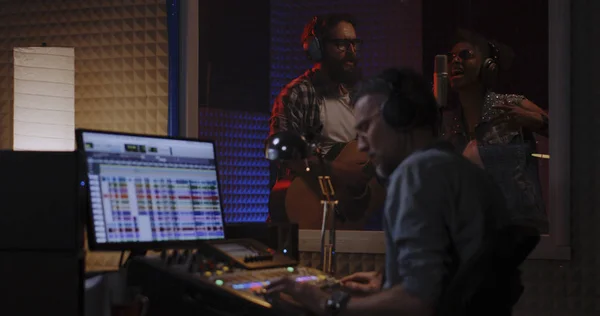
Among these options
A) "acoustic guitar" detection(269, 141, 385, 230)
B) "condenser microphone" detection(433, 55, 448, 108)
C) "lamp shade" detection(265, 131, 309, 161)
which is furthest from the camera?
"acoustic guitar" detection(269, 141, 385, 230)

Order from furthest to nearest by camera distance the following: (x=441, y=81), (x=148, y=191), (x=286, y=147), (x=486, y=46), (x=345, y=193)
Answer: (x=345, y=193)
(x=486, y=46)
(x=441, y=81)
(x=286, y=147)
(x=148, y=191)

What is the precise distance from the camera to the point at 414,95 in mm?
2072

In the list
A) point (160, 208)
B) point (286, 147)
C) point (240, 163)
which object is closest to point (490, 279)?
point (286, 147)

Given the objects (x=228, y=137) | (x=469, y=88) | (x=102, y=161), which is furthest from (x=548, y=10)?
(x=102, y=161)

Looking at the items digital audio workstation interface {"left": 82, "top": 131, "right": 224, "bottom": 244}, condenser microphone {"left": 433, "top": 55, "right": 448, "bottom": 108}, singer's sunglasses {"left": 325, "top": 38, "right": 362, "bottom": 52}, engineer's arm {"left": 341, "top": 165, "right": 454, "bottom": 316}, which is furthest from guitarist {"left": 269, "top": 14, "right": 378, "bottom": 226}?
engineer's arm {"left": 341, "top": 165, "right": 454, "bottom": 316}

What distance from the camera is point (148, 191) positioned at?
8.01 feet

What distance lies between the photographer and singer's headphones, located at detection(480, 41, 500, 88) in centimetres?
342

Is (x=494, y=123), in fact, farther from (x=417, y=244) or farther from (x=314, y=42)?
(x=417, y=244)

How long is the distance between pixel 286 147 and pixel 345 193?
0.99 m

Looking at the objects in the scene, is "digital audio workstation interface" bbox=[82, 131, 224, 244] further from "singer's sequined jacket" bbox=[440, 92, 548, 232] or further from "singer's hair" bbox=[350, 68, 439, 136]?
"singer's sequined jacket" bbox=[440, 92, 548, 232]

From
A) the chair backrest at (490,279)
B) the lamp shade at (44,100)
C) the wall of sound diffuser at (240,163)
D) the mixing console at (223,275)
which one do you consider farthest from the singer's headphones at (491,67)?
the lamp shade at (44,100)

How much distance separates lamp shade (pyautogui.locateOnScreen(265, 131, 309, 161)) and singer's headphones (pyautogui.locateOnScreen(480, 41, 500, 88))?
113 cm

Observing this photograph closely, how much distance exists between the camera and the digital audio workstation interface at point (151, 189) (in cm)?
228

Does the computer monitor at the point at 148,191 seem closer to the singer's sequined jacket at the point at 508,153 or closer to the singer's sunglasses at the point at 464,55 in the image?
the singer's sequined jacket at the point at 508,153
